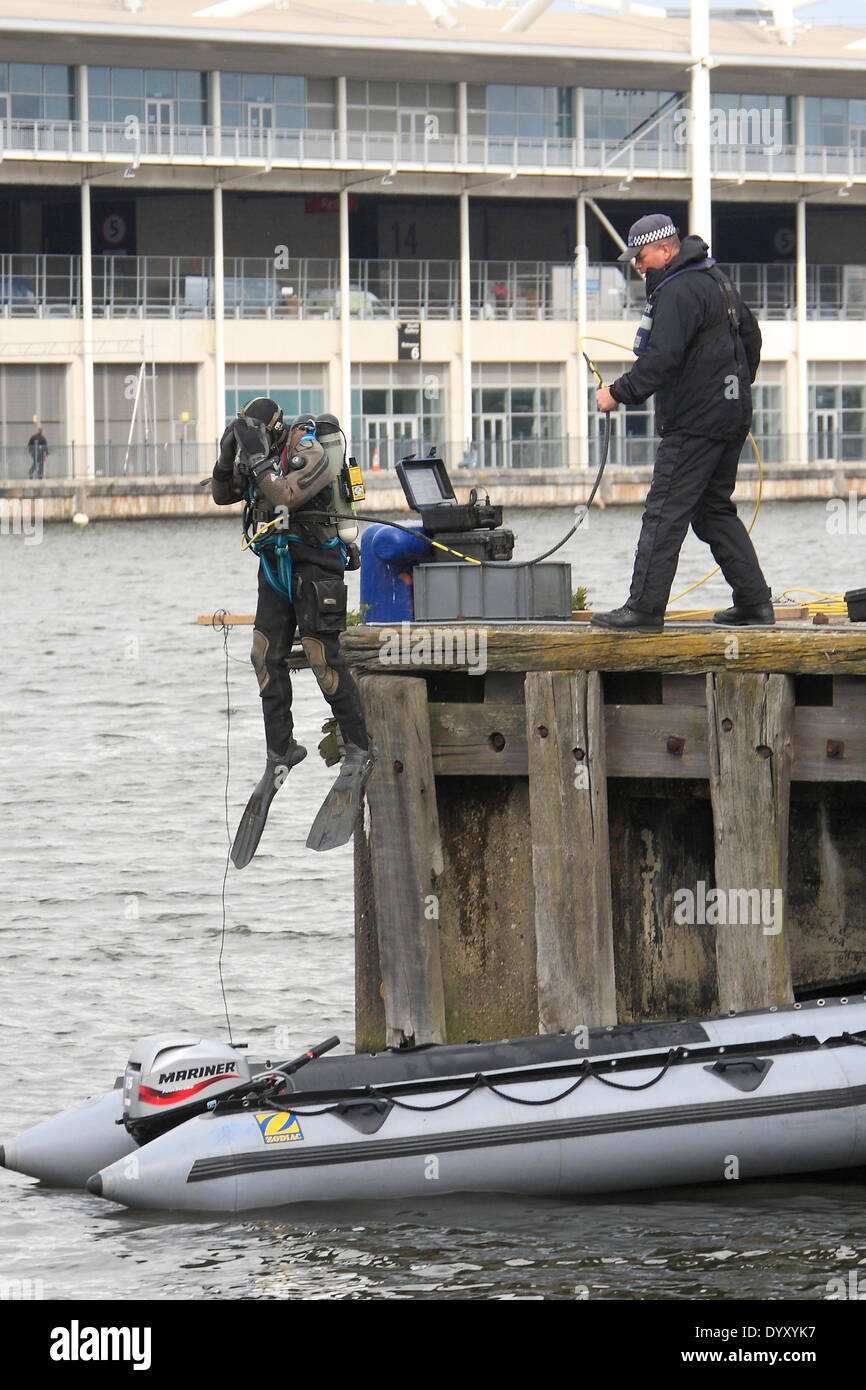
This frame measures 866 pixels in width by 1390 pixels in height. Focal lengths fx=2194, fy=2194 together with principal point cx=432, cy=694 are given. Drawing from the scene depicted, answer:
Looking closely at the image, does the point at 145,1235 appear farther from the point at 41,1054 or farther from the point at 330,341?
the point at 330,341

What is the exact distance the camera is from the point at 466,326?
75062 mm

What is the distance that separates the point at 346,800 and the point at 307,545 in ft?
4.32

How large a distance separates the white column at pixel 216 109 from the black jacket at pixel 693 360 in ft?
201

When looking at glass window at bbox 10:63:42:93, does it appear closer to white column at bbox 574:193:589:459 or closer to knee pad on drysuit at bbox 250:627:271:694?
white column at bbox 574:193:589:459

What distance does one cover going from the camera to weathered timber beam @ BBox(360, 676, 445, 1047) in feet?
36.0

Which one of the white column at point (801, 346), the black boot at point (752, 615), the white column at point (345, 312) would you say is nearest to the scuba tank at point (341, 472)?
the black boot at point (752, 615)

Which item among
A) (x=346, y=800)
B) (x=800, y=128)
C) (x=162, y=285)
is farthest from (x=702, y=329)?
(x=800, y=128)

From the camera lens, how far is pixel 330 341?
73375mm

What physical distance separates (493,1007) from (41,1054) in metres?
3.70

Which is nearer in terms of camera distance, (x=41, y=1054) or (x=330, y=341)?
Answer: (x=41, y=1054)

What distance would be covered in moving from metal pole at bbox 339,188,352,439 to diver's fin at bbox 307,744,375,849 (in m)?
61.6

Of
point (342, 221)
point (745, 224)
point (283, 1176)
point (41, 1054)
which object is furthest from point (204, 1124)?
point (745, 224)

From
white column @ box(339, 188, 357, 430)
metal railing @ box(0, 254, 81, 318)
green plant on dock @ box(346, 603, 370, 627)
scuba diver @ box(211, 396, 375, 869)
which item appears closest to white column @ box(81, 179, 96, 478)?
metal railing @ box(0, 254, 81, 318)

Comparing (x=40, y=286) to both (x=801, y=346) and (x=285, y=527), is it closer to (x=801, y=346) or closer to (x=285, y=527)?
(x=801, y=346)
